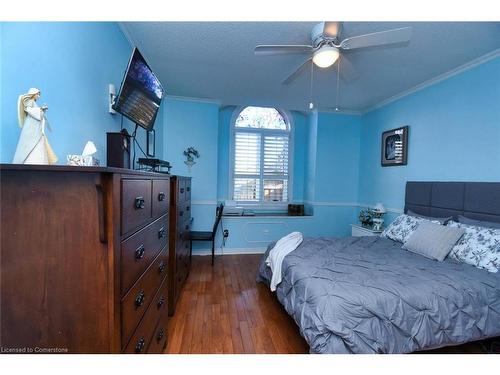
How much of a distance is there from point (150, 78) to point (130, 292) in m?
1.68

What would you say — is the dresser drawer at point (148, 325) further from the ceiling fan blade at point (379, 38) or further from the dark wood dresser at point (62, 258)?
the ceiling fan blade at point (379, 38)

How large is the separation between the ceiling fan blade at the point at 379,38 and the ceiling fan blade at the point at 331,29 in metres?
0.10

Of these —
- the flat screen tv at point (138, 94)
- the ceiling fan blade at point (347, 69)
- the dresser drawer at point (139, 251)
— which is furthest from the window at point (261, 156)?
the dresser drawer at point (139, 251)

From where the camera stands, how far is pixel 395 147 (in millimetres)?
3383

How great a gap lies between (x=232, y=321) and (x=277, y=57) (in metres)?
2.64

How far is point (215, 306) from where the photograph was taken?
2.32 meters

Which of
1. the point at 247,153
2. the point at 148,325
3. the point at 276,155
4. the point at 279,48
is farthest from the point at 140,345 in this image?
the point at 276,155

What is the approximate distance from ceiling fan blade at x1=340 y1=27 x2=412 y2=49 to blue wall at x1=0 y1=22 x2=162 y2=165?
180 cm

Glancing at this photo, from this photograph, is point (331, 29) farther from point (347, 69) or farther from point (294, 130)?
point (294, 130)

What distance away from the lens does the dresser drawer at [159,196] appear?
130 centimetres

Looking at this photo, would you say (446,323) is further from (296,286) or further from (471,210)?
(471,210)

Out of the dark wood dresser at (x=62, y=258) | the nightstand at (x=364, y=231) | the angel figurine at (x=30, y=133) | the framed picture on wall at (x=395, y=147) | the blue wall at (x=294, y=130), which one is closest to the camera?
the dark wood dresser at (x=62, y=258)

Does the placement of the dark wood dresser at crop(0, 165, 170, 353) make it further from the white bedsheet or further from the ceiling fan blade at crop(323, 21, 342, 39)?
the ceiling fan blade at crop(323, 21, 342, 39)

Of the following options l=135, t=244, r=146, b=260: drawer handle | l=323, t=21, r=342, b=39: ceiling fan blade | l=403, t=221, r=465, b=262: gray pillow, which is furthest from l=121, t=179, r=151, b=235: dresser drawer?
l=403, t=221, r=465, b=262: gray pillow
